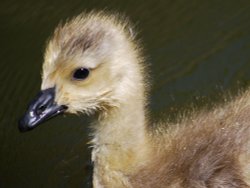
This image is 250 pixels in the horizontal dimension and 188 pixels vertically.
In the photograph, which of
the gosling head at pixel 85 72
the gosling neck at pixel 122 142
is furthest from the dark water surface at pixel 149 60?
the gosling head at pixel 85 72

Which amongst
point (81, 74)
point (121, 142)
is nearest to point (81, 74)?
point (81, 74)

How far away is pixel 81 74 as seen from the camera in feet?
11.4

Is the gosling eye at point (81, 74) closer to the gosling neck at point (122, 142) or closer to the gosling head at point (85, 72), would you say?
the gosling head at point (85, 72)

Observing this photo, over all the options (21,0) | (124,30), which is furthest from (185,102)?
(21,0)

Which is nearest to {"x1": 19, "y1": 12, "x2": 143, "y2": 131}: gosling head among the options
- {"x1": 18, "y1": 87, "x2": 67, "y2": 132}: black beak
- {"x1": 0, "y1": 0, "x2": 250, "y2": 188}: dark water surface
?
{"x1": 18, "y1": 87, "x2": 67, "y2": 132}: black beak

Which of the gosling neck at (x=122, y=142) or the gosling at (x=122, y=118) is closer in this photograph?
the gosling at (x=122, y=118)

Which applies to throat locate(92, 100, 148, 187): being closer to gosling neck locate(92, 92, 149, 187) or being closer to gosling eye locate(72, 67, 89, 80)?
gosling neck locate(92, 92, 149, 187)

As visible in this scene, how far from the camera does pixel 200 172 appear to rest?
3.54m

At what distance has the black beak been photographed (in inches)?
135

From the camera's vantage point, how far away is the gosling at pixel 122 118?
3.47 m

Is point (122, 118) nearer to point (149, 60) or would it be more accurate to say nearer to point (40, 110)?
point (40, 110)

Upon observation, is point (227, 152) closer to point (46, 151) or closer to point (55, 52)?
point (55, 52)

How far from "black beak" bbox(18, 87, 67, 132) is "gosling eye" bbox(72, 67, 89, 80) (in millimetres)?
114

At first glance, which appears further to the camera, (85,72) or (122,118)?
(122,118)
